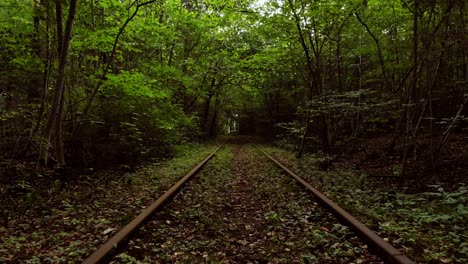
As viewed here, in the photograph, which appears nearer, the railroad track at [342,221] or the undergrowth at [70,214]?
the railroad track at [342,221]

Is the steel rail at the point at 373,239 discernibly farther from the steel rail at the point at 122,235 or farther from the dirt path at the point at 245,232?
the steel rail at the point at 122,235

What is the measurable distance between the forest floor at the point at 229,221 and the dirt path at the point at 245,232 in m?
0.01

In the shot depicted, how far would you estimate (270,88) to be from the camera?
27625 millimetres

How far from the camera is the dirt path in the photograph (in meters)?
3.83

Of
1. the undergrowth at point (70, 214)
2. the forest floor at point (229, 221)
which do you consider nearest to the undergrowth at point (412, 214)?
the forest floor at point (229, 221)

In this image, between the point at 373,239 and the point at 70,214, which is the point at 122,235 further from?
the point at 373,239

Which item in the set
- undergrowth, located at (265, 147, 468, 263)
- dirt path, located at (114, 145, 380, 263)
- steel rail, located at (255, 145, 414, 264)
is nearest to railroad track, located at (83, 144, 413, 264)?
steel rail, located at (255, 145, 414, 264)

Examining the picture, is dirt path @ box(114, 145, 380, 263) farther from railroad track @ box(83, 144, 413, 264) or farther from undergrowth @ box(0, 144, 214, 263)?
undergrowth @ box(0, 144, 214, 263)

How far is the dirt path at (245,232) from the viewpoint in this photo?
3.83 metres

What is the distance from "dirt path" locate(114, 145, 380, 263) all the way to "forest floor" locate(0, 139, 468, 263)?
13 mm

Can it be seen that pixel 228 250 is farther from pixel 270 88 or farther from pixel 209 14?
pixel 270 88

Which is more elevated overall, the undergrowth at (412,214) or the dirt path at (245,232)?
the undergrowth at (412,214)

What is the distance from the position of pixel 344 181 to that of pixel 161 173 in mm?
5101

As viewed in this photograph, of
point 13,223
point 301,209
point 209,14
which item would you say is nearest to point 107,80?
point 13,223
